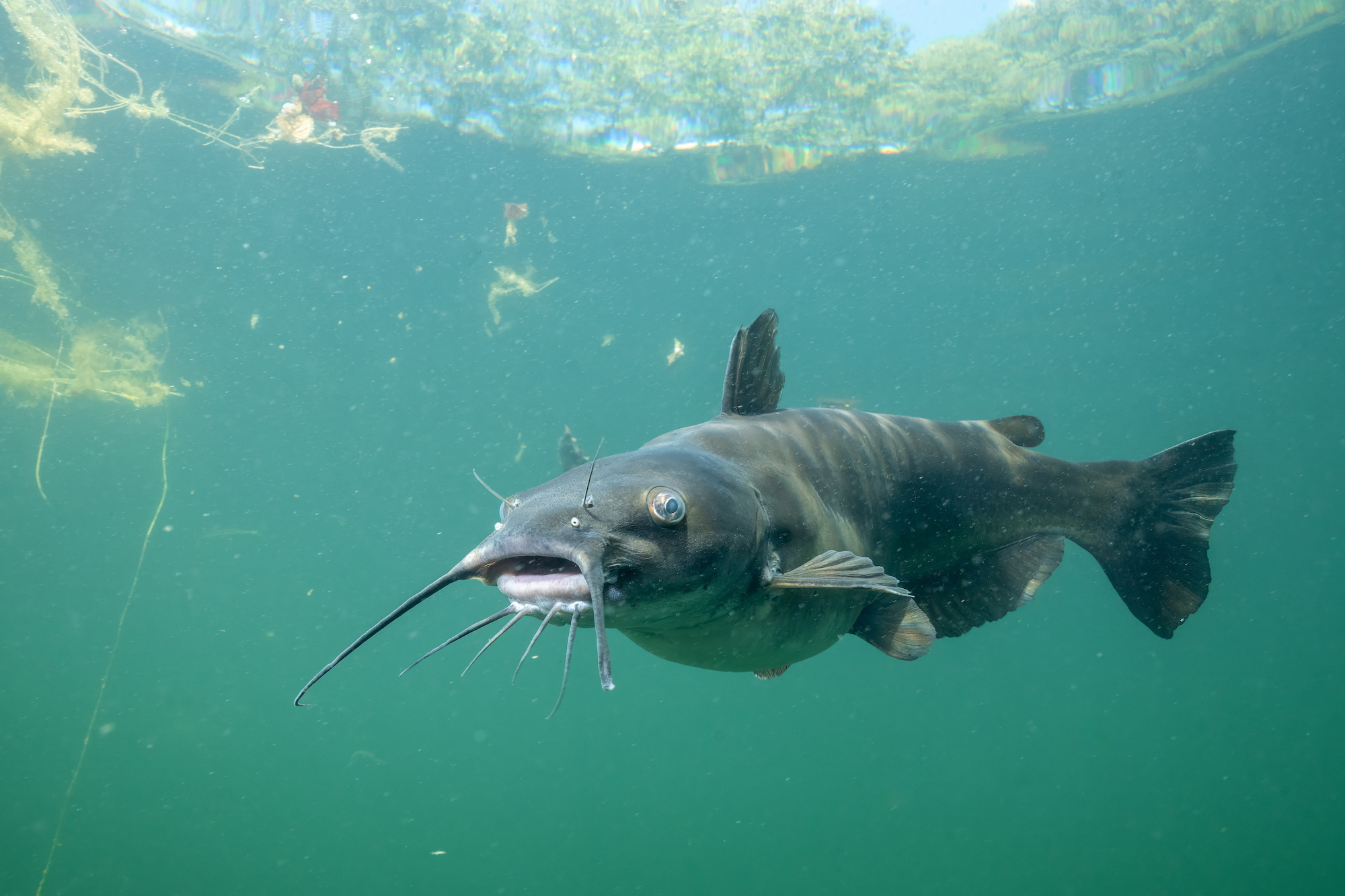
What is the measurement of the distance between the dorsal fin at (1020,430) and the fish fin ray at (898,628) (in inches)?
64.2

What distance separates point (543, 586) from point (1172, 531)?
168 inches

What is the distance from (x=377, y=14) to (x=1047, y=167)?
2138cm

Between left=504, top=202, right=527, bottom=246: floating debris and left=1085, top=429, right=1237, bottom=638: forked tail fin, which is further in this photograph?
left=504, top=202, right=527, bottom=246: floating debris

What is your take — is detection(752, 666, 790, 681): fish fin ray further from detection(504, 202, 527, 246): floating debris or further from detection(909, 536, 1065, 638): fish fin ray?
detection(504, 202, 527, 246): floating debris

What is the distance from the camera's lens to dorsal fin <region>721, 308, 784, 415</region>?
3.16 metres

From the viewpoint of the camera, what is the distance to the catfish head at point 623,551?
163 cm

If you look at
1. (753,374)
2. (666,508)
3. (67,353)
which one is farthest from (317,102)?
(666,508)

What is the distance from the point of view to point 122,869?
17.3m

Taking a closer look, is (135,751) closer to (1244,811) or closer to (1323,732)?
(1244,811)

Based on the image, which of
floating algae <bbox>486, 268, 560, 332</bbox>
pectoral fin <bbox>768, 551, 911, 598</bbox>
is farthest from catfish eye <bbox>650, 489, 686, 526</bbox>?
floating algae <bbox>486, 268, 560, 332</bbox>

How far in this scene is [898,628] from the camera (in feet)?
10.0

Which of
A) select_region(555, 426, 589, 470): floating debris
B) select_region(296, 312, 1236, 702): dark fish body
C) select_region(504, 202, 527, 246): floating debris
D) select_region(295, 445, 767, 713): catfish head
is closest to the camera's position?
select_region(295, 445, 767, 713): catfish head

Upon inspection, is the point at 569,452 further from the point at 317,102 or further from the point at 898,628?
the point at 317,102

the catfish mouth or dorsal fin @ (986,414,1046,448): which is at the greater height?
dorsal fin @ (986,414,1046,448)
